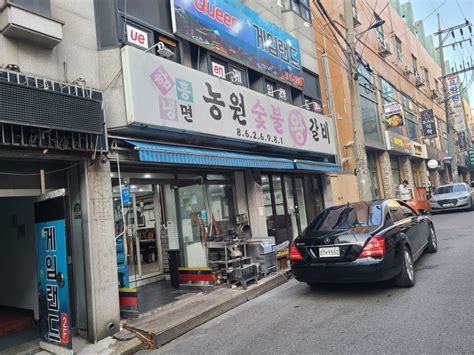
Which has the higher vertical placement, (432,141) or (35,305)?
(432,141)

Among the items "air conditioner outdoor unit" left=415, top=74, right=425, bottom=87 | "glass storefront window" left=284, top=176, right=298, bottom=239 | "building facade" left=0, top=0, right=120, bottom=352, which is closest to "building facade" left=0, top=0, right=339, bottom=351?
"building facade" left=0, top=0, right=120, bottom=352

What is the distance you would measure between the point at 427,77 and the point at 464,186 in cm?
1868

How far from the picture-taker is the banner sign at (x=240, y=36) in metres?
8.52

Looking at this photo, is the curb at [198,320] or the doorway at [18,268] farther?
the doorway at [18,268]

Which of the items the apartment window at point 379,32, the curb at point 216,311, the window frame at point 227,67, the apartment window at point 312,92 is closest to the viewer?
the curb at point 216,311

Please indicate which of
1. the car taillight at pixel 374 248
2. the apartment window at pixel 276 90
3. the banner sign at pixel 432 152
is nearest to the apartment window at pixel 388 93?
the banner sign at pixel 432 152

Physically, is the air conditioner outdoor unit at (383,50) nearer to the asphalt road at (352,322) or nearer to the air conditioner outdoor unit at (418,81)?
the air conditioner outdoor unit at (418,81)

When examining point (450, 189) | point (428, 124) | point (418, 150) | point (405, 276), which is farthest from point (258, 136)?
point (428, 124)

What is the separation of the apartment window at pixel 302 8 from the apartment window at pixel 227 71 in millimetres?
5242

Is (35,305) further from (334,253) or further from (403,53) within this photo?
(403,53)

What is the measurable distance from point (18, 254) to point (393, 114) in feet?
60.1

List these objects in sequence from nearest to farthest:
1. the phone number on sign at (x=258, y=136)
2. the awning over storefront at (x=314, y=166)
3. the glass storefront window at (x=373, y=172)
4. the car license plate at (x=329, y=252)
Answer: the car license plate at (x=329, y=252)
the phone number on sign at (x=258, y=136)
the awning over storefront at (x=314, y=166)
the glass storefront window at (x=373, y=172)

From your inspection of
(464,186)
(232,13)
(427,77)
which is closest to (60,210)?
(232,13)

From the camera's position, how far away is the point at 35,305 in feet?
20.7
